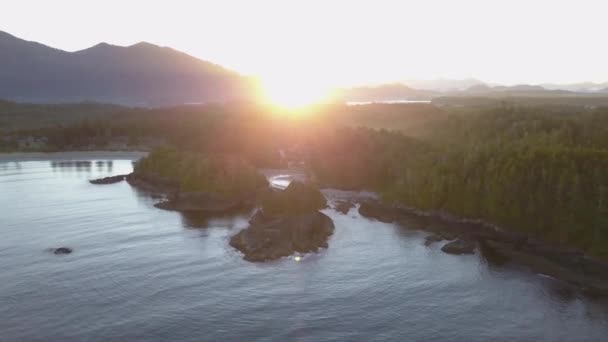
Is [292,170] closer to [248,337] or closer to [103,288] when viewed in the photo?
[103,288]

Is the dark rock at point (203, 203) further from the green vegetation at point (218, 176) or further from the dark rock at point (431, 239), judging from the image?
the dark rock at point (431, 239)

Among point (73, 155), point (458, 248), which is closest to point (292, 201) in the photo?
point (458, 248)

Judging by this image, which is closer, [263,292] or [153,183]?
[263,292]

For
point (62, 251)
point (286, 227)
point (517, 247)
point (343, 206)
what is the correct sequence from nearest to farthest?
1. point (62, 251)
2. point (517, 247)
3. point (286, 227)
4. point (343, 206)

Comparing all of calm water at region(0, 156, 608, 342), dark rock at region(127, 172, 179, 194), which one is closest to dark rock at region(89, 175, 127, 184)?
dark rock at region(127, 172, 179, 194)

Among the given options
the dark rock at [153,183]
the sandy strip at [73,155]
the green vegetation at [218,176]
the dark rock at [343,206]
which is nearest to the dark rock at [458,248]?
the dark rock at [343,206]

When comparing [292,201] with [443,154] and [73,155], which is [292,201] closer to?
[443,154]

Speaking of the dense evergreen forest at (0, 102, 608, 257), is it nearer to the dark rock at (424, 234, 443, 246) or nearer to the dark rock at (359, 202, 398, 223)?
the dark rock at (359, 202, 398, 223)
